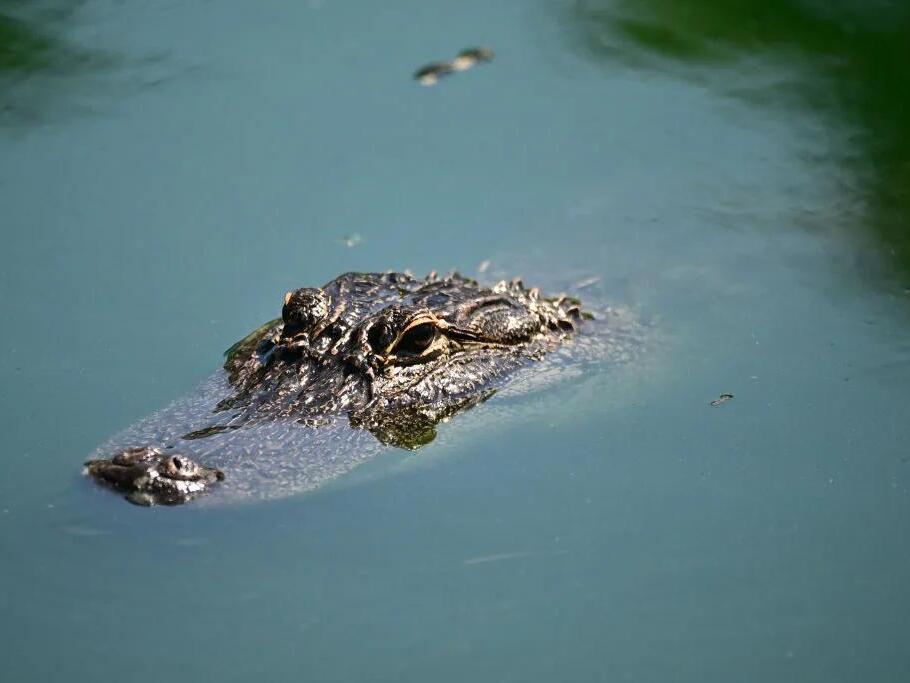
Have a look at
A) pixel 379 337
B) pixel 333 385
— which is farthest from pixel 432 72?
pixel 333 385

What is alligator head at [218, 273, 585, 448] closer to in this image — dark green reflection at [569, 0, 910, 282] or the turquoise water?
the turquoise water

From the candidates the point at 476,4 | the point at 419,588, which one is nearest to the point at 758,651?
the point at 419,588

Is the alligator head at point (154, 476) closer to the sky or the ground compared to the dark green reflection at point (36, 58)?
closer to the ground

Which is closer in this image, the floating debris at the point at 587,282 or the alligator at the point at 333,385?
the alligator at the point at 333,385

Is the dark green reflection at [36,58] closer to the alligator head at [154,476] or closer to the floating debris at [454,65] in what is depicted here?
the floating debris at [454,65]

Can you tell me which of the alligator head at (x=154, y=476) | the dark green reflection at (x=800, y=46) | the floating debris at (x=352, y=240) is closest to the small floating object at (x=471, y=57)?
the dark green reflection at (x=800, y=46)

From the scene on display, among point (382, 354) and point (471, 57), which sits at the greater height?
point (471, 57)

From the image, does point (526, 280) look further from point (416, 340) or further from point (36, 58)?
point (36, 58)
